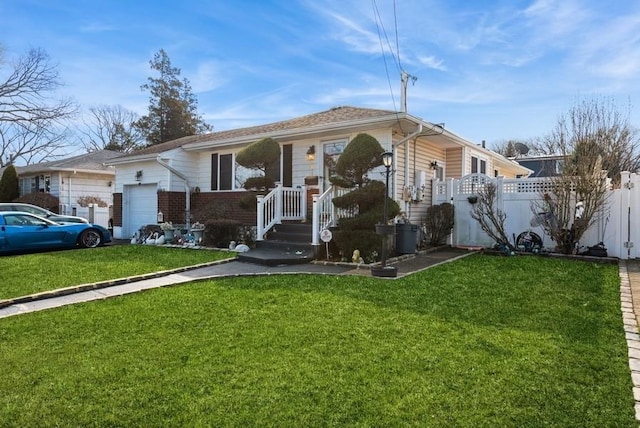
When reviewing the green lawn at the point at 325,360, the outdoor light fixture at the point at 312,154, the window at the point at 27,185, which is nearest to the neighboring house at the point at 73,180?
the window at the point at 27,185

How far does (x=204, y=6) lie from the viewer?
31.8 ft

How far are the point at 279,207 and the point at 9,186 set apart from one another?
19234 millimetres

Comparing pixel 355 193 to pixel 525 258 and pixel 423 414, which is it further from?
pixel 423 414

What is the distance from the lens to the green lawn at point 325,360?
258 centimetres

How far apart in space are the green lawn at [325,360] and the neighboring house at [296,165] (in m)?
5.23

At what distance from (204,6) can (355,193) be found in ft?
19.6

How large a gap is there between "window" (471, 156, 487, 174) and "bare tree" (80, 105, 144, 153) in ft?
98.3

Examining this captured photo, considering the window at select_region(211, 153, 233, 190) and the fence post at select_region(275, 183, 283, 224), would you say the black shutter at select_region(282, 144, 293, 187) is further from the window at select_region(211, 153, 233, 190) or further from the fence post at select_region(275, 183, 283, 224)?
the window at select_region(211, 153, 233, 190)

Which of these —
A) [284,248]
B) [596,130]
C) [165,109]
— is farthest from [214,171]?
[165,109]

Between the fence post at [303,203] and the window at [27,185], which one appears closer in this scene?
the fence post at [303,203]

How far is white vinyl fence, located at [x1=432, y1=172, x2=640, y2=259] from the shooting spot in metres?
8.43

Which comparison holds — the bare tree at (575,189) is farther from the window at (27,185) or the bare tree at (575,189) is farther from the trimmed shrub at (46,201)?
the window at (27,185)

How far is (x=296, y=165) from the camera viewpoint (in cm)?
1163

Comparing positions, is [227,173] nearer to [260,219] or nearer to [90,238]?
[260,219]
